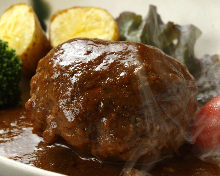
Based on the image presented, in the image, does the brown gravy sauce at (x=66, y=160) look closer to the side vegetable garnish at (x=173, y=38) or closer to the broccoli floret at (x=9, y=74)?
the broccoli floret at (x=9, y=74)

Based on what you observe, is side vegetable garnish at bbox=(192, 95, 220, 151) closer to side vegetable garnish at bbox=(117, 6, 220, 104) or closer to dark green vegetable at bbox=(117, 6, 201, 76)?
side vegetable garnish at bbox=(117, 6, 220, 104)

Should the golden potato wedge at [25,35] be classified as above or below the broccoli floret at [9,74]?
above

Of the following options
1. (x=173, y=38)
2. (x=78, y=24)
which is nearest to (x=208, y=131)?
(x=173, y=38)

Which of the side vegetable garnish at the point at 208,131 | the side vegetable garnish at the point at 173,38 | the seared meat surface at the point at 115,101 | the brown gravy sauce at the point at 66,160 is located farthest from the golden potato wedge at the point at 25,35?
the side vegetable garnish at the point at 208,131

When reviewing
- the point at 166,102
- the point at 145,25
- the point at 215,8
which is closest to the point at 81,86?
the point at 166,102

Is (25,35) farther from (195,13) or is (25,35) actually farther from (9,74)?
(195,13)

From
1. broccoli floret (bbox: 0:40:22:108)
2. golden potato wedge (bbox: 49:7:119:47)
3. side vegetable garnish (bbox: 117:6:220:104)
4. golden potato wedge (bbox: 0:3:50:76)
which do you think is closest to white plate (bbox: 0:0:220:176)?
side vegetable garnish (bbox: 117:6:220:104)
